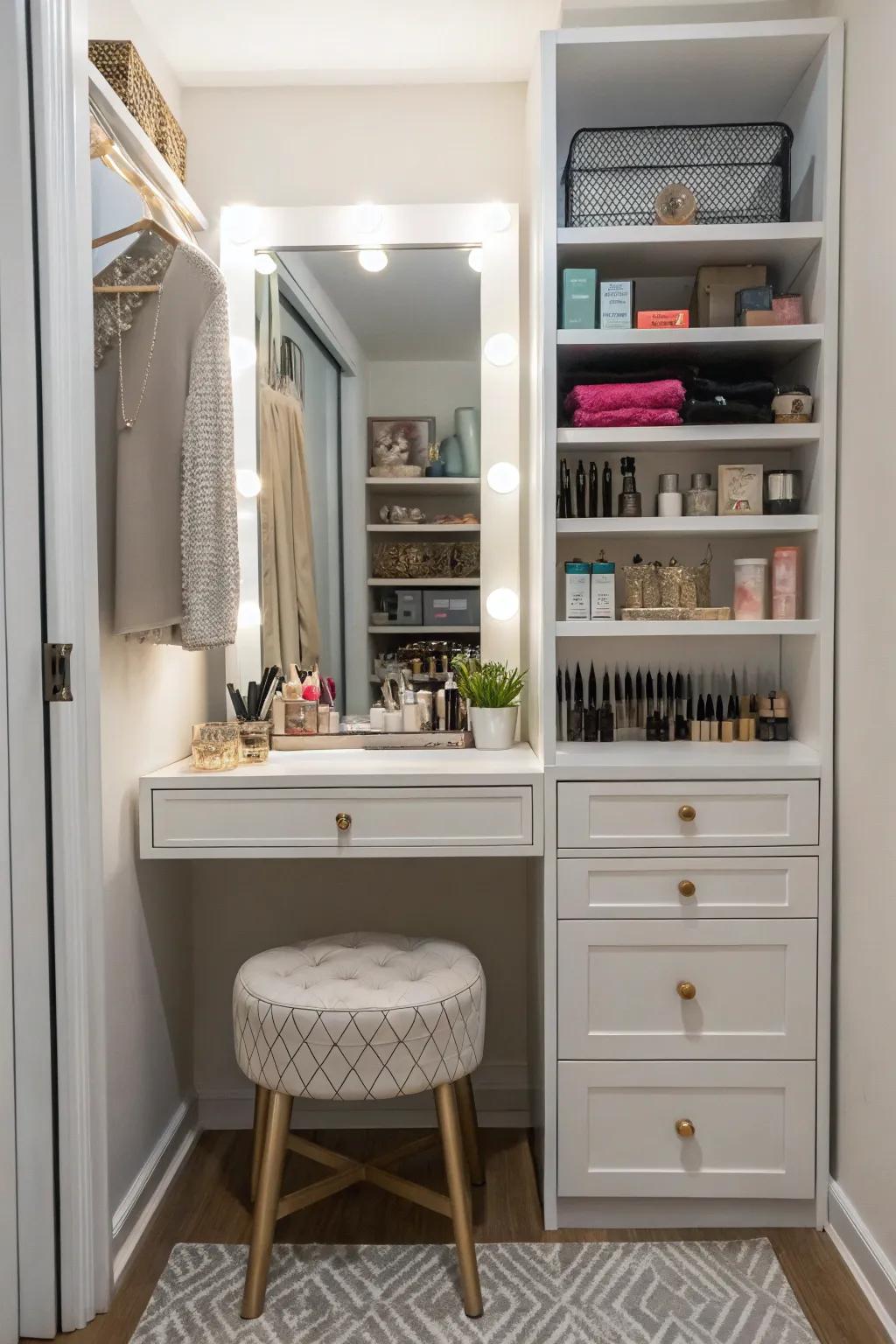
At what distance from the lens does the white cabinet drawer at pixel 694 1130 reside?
6.19 ft

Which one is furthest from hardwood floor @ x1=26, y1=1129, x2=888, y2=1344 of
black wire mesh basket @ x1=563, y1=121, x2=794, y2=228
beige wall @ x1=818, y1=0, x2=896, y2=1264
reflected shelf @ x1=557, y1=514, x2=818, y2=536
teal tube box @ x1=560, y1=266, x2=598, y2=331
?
black wire mesh basket @ x1=563, y1=121, x2=794, y2=228

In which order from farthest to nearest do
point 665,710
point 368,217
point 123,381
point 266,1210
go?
point 368,217 → point 665,710 → point 123,381 → point 266,1210

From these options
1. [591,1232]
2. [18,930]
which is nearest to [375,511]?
[18,930]

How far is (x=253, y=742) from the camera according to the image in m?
2.15

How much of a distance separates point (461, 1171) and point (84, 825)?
0.92m

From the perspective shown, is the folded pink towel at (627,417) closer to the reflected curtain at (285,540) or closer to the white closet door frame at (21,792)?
the reflected curtain at (285,540)

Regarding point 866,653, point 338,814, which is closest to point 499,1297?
point 338,814

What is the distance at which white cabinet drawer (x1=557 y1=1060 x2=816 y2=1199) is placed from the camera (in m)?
1.89

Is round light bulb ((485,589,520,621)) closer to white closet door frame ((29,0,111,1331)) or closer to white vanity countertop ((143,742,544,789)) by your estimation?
white vanity countertop ((143,742,544,789))

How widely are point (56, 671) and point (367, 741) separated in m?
0.90

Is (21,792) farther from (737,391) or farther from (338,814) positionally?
(737,391)

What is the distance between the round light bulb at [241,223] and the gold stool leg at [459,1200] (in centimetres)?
194

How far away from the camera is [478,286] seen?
→ 234 centimetres

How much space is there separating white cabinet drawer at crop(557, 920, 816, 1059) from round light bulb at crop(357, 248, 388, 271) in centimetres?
159
